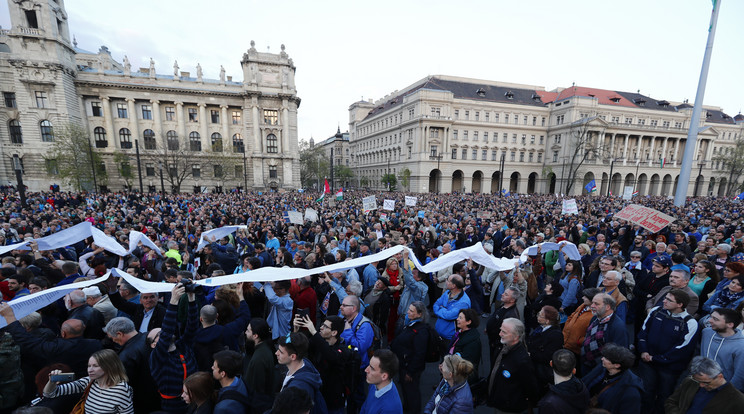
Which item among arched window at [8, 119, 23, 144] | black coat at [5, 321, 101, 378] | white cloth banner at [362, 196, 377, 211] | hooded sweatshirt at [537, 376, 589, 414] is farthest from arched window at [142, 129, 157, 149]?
hooded sweatshirt at [537, 376, 589, 414]

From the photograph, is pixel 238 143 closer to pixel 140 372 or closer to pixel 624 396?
pixel 140 372

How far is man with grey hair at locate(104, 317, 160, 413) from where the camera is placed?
9.82 ft

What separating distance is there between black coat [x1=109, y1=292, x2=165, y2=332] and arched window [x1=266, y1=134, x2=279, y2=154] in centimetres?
4563

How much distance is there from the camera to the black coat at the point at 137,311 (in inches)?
156

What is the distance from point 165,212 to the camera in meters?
17.3

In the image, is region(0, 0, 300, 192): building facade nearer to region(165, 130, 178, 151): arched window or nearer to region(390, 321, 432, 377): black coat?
region(165, 130, 178, 151): arched window

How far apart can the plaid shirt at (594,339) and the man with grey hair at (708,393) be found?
0.82 m

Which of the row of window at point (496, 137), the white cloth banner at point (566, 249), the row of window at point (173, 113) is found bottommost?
the white cloth banner at point (566, 249)

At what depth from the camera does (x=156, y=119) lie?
145ft

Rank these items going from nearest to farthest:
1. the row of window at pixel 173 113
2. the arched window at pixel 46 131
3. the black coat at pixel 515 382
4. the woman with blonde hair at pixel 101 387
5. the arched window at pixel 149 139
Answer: the woman with blonde hair at pixel 101 387
the black coat at pixel 515 382
the arched window at pixel 46 131
the row of window at pixel 173 113
the arched window at pixel 149 139

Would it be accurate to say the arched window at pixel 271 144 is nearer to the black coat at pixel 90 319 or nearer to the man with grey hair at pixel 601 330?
the black coat at pixel 90 319

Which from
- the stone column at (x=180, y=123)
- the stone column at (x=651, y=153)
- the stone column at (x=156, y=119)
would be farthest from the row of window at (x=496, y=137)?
the stone column at (x=156, y=119)

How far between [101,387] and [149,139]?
53411mm

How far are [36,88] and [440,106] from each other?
54093 millimetres
